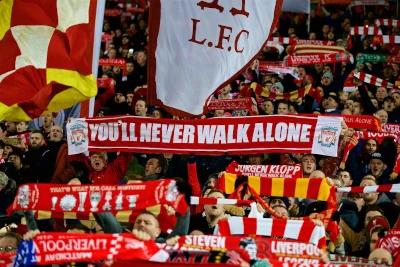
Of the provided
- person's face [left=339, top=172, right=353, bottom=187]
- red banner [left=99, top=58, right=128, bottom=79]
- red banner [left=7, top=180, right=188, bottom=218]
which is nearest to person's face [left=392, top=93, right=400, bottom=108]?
person's face [left=339, top=172, right=353, bottom=187]

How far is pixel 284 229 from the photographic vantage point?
22.1 ft

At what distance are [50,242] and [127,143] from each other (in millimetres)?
4348

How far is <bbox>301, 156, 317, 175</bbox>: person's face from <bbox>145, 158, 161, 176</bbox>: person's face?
152 cm

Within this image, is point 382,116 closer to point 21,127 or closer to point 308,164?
point 308,164

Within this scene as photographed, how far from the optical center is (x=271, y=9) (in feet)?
34.5

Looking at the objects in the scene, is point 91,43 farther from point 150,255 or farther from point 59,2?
point 150,255

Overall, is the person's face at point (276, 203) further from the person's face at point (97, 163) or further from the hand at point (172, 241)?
the hand at point (172, 241)

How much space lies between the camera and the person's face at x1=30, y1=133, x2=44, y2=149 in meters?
10.8

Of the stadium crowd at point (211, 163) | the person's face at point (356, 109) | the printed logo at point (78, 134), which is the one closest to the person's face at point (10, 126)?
the stadium crowd at point (211, 163)

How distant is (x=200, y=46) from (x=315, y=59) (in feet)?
19.2

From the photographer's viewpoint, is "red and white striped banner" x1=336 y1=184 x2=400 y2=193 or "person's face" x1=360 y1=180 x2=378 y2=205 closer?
"red and white striped banner" x1=336 y1=184 x2=400 y2=193

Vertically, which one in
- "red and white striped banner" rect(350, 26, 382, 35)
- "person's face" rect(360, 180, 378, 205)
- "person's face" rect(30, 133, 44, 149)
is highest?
"red and white striped banner" rect(350, 26, 382, 35)

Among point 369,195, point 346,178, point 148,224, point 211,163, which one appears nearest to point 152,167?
point 211,163

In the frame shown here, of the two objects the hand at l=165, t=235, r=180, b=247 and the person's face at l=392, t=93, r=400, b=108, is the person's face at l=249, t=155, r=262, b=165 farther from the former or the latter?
the hand at l=165, t=235, r=180, b=247
